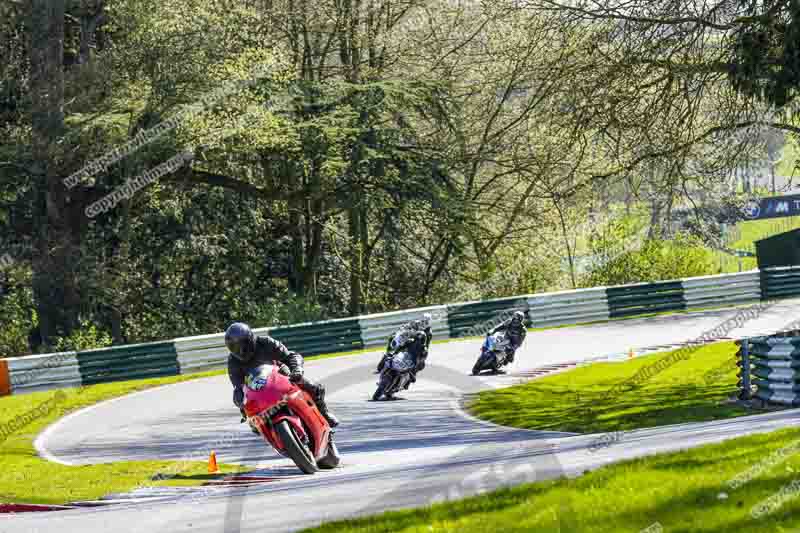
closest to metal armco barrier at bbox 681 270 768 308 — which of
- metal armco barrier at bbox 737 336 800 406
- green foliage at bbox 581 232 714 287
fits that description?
green foliage at bbox 581 232 714 287

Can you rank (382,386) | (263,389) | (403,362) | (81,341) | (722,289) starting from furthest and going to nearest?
1. (722,289)
2. (81,341)
3. (382,386)
4. (403,362)
5. (263,389)

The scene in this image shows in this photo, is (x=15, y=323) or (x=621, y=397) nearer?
(x=621, y=397)

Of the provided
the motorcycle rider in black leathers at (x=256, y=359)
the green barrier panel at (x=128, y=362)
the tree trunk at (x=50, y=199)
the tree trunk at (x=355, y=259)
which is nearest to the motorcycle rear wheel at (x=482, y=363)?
the green barrier panel at (x=128, y=362)

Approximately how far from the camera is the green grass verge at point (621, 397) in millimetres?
16344

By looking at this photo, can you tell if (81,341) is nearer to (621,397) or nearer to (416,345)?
(416,345)

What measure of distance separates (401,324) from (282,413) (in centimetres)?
1924

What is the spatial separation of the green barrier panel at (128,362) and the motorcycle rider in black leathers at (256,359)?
15.6 m

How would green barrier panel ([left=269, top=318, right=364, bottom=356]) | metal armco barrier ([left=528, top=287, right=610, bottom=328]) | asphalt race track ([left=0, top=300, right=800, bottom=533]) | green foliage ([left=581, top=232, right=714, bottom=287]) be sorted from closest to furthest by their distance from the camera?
asphalt race track ([left=0, top=300, right=800, bottom=533]) < green barrier panel ([left=269, top=318, right=364, bottom=356]) < metal armco barrier ([left=528, top=287, right=610, bottom=328]) < green foliage ([left=581, top=232, right=714, bottom=287])

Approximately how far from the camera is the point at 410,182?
34.8 metres

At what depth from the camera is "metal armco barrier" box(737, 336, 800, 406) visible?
14711 mm

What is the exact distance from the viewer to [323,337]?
29312 millimetres

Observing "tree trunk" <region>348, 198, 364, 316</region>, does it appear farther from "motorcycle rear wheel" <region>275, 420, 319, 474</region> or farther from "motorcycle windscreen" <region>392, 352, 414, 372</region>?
"motorcycle rear wheel" <region>275, 420, 319, 474</region>

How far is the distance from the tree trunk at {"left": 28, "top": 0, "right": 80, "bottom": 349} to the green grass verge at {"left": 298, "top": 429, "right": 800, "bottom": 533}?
25.4 m

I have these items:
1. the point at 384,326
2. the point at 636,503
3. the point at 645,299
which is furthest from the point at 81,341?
the point at 636,503
